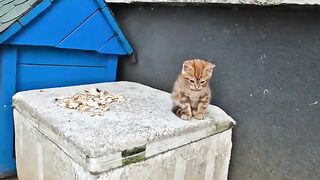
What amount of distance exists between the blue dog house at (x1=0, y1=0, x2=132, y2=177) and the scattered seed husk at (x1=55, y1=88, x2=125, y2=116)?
276 mm

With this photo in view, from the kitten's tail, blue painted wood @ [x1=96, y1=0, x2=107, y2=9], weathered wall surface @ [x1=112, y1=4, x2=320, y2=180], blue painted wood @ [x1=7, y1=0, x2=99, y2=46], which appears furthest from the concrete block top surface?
blue painted wood @ [x1=96, y1=0, x2=107, y2=9]

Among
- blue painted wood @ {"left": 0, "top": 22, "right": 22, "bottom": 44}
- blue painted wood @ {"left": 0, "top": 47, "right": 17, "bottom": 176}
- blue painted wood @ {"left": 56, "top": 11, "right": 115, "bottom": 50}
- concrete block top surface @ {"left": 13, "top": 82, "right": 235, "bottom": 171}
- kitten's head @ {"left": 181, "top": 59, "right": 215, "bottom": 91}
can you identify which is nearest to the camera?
concrete block top surface @ {"left": 13, "top": 82, "right": 235, "bottom": 171}

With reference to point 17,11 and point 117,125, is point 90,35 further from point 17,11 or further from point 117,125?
point 117,125

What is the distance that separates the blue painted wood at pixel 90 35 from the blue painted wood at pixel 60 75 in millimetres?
142

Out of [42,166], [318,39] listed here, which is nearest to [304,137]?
[318,39]

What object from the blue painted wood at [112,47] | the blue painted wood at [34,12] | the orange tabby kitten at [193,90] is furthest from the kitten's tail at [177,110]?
the blue painted wood at [34,12]

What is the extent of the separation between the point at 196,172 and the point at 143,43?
0.87 m

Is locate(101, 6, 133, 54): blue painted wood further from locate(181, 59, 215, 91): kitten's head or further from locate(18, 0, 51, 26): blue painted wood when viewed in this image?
locate(181, 59, 215, 91): kitten's head

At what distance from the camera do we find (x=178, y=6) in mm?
1657

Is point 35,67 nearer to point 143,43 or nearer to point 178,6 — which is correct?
point 143,43

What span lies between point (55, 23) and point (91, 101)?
1.48ft

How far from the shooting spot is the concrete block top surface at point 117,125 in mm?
1008

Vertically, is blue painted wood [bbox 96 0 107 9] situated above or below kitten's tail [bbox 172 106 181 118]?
above

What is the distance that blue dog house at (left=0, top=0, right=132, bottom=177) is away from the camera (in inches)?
57.6
